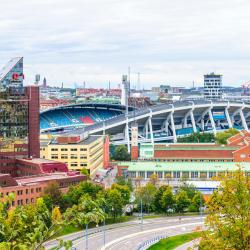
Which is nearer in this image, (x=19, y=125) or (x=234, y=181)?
(x=234, y=181)

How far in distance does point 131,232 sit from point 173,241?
11.3ft

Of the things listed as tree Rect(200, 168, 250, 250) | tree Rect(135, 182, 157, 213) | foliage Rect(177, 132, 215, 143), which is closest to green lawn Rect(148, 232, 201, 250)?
tree Rect(135, 182, 157, 213)

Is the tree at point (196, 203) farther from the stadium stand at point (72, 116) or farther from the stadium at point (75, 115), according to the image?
the stadium stand at point (72, 116)

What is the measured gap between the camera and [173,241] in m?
37.9

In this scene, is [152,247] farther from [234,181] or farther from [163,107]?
[163,107]

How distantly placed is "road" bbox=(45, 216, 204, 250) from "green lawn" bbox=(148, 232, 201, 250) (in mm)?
1034

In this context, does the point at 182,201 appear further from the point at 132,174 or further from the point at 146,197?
the point at 132,174

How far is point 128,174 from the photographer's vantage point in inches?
2404

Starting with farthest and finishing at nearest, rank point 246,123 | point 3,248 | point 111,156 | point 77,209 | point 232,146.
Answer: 1. point 246,123
2. point 111,156
3. point 232,146
4. point 77,209
5. point 3,248

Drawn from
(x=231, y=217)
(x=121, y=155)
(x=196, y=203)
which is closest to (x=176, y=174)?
(x=196, y=203)

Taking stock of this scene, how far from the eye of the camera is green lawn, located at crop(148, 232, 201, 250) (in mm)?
36291

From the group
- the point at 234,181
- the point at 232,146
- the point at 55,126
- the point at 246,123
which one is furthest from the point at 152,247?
the point at 246,123

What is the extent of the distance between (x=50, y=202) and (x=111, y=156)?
36677 millimetres

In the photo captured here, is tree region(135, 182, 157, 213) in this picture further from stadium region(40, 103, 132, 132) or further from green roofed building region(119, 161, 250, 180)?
stadium region(40, 103, 132, 132)
